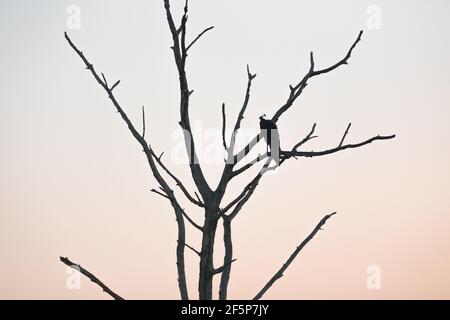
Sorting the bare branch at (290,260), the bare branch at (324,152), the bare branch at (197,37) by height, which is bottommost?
the bare branch at (290,260)

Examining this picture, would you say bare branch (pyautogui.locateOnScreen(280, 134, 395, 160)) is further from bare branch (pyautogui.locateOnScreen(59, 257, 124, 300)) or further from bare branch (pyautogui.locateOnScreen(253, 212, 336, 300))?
bare branch (pyautogui.locateOnScreen(59, 257, 124, 300))

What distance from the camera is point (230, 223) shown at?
3.79m

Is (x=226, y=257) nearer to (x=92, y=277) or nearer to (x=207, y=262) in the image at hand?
(x=207, y=262)

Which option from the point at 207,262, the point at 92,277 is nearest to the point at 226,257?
the point at 207,262

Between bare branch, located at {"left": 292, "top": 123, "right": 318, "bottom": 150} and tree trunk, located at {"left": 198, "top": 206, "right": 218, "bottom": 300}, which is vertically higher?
bare branch, located at {"left": 292, "top": 123, "right": 318, "bottom": 150}

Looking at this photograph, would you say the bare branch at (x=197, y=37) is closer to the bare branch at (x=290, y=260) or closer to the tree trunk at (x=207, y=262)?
the tree trunk at (x=207, y=262)

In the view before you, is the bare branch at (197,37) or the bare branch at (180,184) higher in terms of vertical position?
the bare branch at (197,37)

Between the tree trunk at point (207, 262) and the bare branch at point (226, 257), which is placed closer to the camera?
the tree trunk at point (207, 262)
